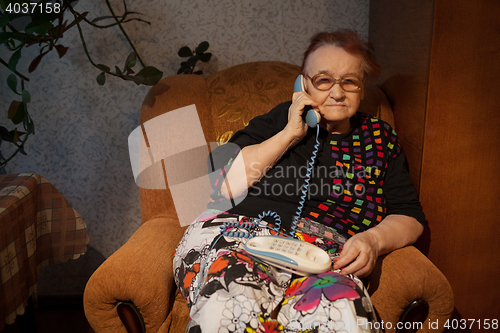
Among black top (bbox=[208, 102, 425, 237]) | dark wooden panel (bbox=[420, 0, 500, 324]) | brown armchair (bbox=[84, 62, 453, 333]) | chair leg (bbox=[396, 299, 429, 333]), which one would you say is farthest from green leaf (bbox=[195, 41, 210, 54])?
chair leg (bbox=[396, 299, 429, 333])

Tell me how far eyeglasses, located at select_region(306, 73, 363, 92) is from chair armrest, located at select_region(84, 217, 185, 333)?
2.46 feet

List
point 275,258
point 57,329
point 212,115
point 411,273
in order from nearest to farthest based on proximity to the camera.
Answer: point 275,258
point 411,273
point 212,115
point 57,329

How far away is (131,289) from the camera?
91 centimetres

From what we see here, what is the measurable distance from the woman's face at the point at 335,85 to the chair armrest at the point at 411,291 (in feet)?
1.67

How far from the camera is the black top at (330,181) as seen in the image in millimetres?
1124

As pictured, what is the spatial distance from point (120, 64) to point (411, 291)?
1.58m

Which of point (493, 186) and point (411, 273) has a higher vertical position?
point (493, 186)

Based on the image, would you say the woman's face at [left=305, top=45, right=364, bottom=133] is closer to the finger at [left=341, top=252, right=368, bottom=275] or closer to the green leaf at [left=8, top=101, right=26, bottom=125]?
the finger at [left=341, top=252, right=368, bottom=275]

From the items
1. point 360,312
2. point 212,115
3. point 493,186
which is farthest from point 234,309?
point 493,186

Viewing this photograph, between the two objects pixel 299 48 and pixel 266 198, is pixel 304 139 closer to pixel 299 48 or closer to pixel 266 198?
pixel 266 198

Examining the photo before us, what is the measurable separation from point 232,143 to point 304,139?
0.82ft

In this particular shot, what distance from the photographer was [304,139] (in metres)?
1.17

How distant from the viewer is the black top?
3.69 ft

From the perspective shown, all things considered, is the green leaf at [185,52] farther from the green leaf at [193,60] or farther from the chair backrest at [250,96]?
the chair backrest at [250,96]
